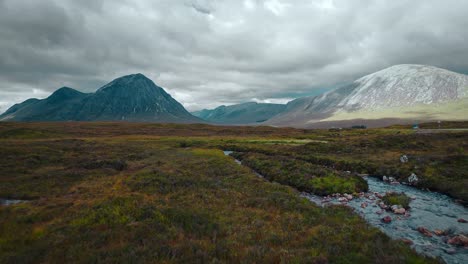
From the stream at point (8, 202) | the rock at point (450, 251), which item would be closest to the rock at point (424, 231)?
the rock at point (450, 251)

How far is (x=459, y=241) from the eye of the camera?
14.1 meters

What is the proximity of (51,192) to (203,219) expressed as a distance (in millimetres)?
17804

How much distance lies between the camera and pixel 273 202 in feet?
66.3

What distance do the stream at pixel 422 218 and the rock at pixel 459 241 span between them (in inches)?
13.5

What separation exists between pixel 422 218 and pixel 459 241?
14.0ft

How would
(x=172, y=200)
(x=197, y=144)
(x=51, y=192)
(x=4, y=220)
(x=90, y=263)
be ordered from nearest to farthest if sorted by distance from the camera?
(x=90, y=263) → (x=4, y=220) → (x=172, y=200) → (x=51, y=192) → (x=197, y=144)

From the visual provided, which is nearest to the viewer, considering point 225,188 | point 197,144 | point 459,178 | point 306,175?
point 225,188

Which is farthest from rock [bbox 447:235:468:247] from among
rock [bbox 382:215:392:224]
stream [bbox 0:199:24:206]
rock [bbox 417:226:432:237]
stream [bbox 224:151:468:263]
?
stream [bbox 0:199:24:206]

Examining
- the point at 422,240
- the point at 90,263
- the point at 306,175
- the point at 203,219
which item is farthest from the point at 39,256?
the point at 306,175

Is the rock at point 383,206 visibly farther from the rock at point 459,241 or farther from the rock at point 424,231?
the rock at point 459,241

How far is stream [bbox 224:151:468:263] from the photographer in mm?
13594

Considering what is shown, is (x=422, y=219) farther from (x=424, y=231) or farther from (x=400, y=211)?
(x=424, y=231)

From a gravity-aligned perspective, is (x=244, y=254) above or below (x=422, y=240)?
above

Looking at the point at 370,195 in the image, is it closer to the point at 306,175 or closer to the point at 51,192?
the point at 306,175
